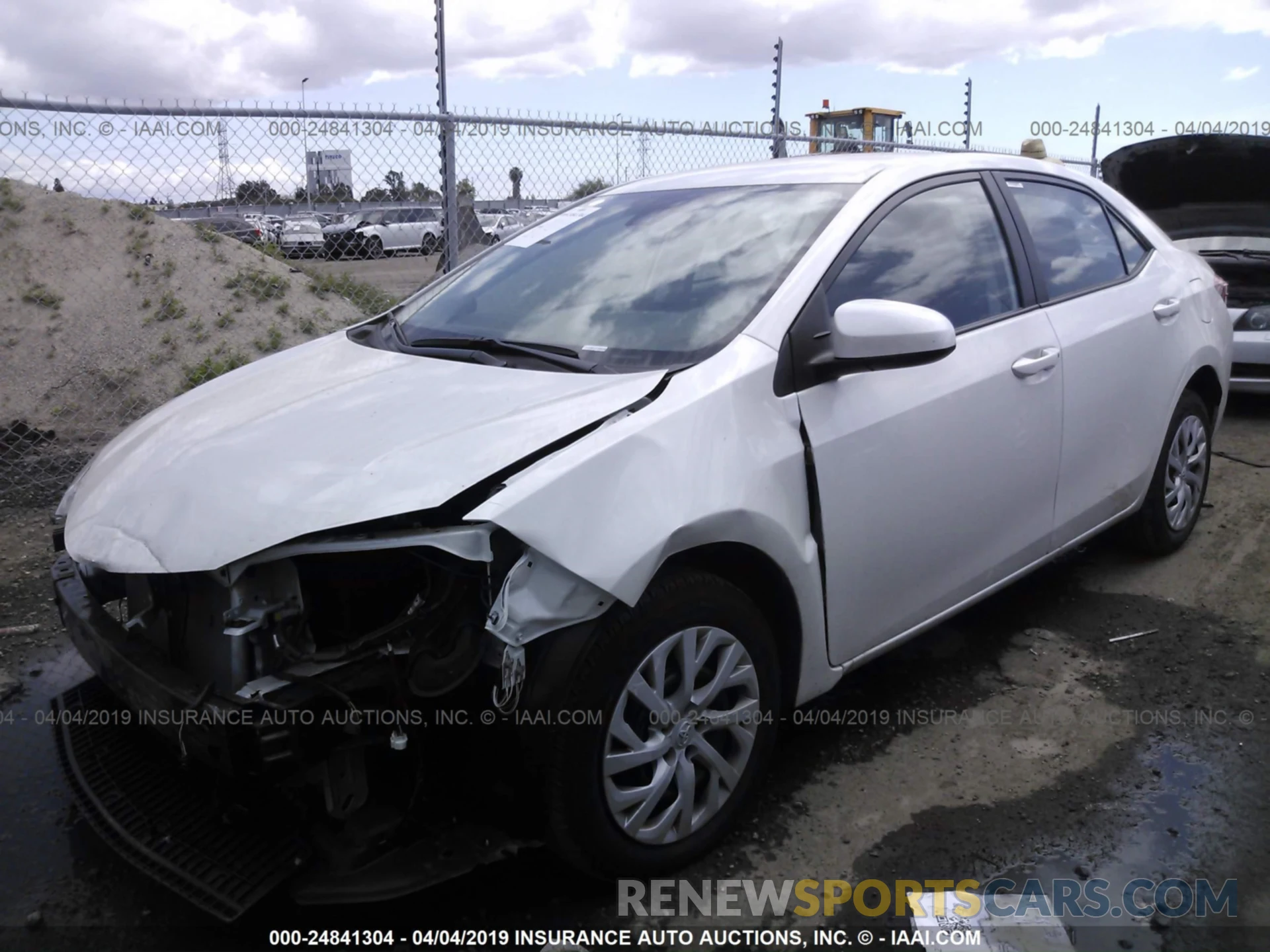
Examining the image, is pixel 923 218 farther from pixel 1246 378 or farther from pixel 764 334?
pixel 1246 378

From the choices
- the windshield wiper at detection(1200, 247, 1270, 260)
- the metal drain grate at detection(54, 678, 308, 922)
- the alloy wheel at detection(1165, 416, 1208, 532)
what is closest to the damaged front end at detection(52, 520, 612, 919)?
the metal drain grate at detection(54, 678, 308, 922)

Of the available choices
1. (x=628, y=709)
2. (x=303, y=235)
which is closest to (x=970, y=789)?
(x=628, y=709)

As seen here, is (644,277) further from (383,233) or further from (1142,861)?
(383,233)

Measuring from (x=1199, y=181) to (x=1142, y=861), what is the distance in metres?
5.11

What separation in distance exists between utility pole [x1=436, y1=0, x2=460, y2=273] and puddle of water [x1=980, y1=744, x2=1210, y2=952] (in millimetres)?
4677

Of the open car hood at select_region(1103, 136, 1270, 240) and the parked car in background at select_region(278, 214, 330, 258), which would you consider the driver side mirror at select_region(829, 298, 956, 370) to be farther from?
the parked car in background at select_region(278, 214, 330, 258)

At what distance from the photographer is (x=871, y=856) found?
2520 millimetres

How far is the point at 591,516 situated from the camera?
2068mm

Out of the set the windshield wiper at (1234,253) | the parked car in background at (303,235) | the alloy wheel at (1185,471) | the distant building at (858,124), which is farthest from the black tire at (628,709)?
the distant building at (858,124)

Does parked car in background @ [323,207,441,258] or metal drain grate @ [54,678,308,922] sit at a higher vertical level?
parked car in background @ [323,207,441,258]

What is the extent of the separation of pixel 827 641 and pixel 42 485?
4677 millimetres

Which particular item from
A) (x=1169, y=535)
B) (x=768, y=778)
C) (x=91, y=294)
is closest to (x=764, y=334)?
(x=768, y=778)

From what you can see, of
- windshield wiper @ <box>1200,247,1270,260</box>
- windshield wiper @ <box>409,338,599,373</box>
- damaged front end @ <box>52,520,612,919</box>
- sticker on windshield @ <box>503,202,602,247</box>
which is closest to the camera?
damaged front end @ <box>52,520,612,919</box>

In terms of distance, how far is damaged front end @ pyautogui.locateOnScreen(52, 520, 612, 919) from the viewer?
200 centimetres
